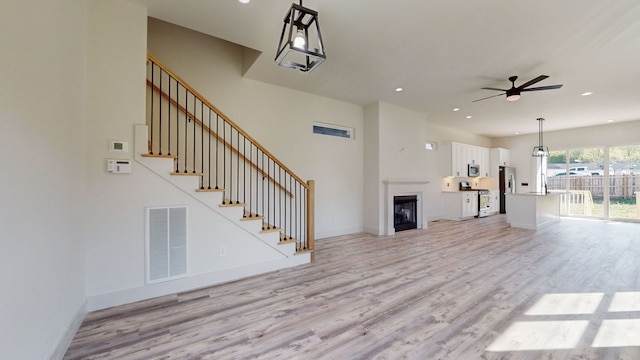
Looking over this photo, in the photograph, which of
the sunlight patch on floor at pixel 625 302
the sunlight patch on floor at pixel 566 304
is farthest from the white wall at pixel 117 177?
the sunlight patch on floor at pixel 625 302

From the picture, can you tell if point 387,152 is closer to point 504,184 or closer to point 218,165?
point 218,165

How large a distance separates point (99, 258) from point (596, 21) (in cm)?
623

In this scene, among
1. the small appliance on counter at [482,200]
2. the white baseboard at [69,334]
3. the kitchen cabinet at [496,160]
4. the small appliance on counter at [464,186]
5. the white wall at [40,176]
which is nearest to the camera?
the white wall at [40,176]

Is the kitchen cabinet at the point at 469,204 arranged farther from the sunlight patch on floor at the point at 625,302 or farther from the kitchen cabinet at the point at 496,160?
the sunlight patch on floor at the point at 625,302

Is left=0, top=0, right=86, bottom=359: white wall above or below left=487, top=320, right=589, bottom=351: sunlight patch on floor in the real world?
above

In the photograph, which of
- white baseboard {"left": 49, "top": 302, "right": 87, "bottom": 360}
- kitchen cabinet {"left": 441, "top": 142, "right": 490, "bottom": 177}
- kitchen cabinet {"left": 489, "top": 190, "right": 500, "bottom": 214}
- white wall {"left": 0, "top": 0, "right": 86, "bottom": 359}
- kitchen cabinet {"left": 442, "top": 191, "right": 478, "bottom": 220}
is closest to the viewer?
white wall {"left": 0, "top": 0, "right": 86, "bottom": 359}

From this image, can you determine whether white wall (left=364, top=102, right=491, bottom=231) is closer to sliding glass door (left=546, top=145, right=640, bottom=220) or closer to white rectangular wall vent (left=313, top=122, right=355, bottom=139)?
white rectangular wall vent (left=313, top=122, right=355, bottom=139)

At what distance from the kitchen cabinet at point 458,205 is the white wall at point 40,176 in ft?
29.1

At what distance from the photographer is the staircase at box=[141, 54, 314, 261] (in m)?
3.12

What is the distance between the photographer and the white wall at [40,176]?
1.35 m

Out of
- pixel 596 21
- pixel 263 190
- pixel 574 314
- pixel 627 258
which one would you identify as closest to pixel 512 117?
pixel 627 258

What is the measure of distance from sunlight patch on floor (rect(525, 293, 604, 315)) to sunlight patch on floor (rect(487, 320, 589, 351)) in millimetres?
173

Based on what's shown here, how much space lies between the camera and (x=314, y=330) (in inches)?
87.6

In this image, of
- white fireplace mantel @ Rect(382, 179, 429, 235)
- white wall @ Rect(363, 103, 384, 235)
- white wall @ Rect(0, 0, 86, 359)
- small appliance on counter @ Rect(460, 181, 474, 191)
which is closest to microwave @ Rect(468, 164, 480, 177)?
small appliance on counter @ Rect(460, 181, 474, 191)
